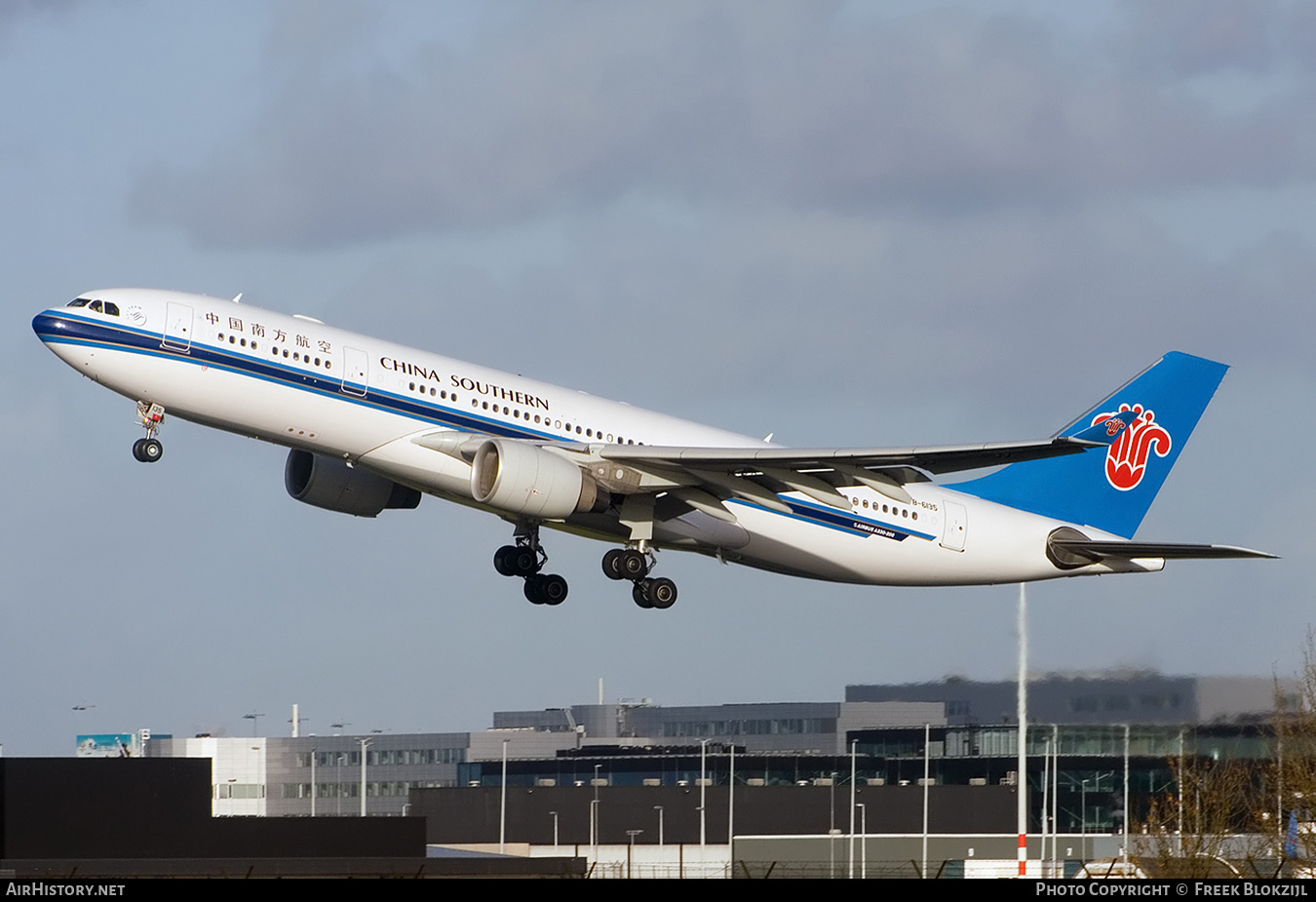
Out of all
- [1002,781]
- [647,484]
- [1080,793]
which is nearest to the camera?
[647,484]

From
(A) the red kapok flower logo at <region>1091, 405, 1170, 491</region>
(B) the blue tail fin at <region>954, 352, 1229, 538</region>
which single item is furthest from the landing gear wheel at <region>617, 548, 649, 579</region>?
(A) the red kapok flower logo at <region>1091, 405, 1170, 491</region>

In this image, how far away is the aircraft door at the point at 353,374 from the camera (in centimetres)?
3594

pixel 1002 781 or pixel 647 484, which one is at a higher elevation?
pixel 647 484

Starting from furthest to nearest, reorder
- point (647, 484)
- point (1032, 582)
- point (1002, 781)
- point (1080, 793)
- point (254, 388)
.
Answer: point (1002, 781) < point (1080, 793) < point (1032, 582) < point (647, 484) < point (254, 388)

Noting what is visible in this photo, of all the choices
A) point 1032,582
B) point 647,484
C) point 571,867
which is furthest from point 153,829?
point 1032,582

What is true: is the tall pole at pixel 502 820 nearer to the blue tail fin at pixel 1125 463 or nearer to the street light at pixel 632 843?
the street light at pixel 632 843

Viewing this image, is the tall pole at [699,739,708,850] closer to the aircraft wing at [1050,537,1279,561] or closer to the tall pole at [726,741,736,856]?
the tall pole at [726,741,736,856]

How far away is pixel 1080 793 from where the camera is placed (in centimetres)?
4994

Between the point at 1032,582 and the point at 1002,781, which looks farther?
the point at 1002,781

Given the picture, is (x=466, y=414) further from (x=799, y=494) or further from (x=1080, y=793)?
(x=1080, y=793)

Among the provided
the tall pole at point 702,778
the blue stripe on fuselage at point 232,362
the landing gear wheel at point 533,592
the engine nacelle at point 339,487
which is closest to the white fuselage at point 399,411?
the blue stripe on fuselage at point 232,362

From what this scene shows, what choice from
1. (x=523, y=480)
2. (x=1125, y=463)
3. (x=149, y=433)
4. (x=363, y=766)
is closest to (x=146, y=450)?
(x=149, y=433)

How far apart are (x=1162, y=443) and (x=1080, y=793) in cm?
1050

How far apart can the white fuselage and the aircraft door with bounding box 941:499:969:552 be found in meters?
0.04
